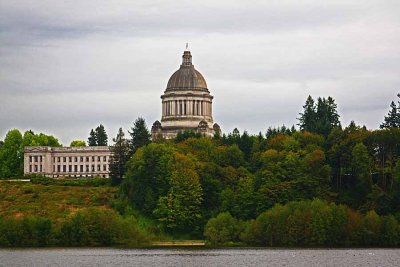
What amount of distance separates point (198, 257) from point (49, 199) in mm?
56992

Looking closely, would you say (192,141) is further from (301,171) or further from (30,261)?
(30,261)

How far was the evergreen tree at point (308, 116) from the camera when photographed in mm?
179500

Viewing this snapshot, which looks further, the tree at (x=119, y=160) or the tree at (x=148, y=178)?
the tree at (x=119, y=160)

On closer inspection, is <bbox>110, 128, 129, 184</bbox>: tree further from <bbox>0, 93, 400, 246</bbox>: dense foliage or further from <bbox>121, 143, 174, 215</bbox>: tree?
<bbox>121, 143, 174, 215</bbox>: tree

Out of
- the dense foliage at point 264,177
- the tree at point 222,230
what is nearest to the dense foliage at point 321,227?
the tree at point 222,230

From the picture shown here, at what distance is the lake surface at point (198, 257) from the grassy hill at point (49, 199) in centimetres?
2797

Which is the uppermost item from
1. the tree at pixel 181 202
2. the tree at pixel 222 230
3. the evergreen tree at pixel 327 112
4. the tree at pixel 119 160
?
the evergreen tree at pixel 327 112

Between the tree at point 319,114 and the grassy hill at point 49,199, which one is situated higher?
the tree at point 319,114

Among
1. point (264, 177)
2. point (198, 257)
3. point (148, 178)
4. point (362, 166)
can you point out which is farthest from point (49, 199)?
point (198, 257)

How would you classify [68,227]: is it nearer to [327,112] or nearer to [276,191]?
[276,191]

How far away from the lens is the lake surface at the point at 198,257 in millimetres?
101625

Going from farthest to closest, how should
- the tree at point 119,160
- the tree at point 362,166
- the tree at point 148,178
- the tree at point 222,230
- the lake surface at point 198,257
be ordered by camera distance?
the tree at point 119,160
the tree at point 148,178
the tree at point 362,166
the tree at point 222,230
the lake surface at point 198,257

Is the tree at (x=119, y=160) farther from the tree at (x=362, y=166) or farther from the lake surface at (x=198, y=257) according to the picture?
the lake surface at (x=198, y=257)

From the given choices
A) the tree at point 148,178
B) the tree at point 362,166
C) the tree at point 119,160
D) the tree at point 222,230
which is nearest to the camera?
the tree at point 222,230
